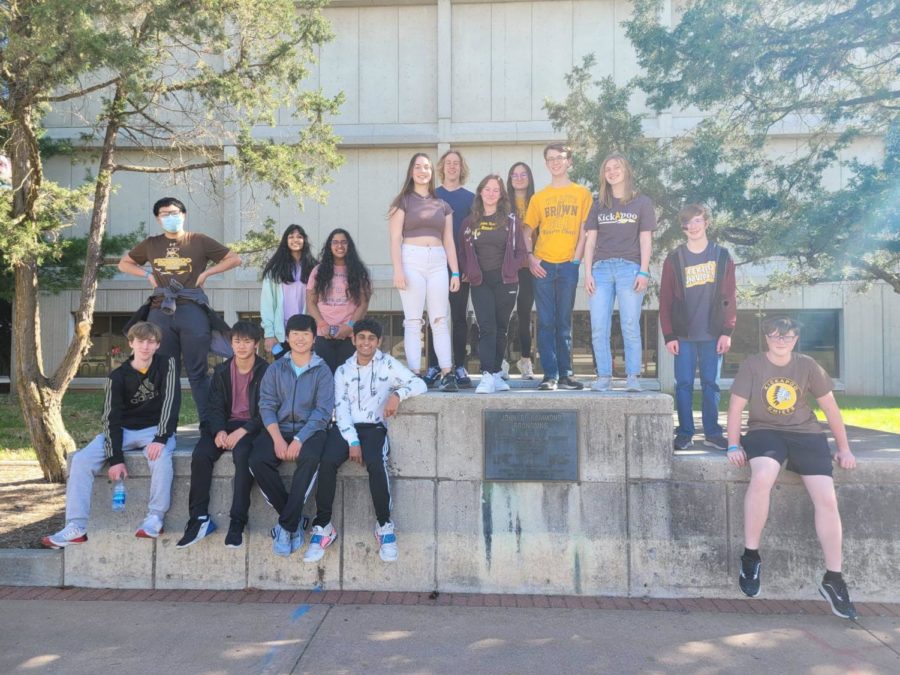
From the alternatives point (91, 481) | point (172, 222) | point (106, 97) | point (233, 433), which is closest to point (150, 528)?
point (91, 481)

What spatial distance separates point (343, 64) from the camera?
2317cm

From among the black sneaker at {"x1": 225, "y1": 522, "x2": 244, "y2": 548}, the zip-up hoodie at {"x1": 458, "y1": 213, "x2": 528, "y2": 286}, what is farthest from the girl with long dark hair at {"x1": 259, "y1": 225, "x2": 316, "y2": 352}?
the black sneaker at {"x1": 225, "y1": 522, "x2": 244, "y2": 548}

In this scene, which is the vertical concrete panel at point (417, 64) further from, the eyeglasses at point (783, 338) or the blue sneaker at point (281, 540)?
the blue sneaker at point (281, 540)

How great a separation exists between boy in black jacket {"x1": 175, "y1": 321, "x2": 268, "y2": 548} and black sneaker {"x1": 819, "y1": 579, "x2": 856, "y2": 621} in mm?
3781

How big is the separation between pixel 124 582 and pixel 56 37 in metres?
4.46

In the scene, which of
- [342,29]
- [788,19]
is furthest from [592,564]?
[342,29]

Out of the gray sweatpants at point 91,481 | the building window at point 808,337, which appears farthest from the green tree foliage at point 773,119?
the building window at point 808,337

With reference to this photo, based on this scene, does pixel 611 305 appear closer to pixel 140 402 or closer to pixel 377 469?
pixel 377 469

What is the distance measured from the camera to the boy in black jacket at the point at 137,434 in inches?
199

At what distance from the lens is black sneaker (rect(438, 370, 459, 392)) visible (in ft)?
18.2

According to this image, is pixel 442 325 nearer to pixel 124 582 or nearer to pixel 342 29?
pixel 124 582

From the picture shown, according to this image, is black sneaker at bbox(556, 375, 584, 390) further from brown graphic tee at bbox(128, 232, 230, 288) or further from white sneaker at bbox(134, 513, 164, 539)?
white sneaker at bbox(134, 513, 164, 539)

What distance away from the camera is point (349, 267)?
600cm

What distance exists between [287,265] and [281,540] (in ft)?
7.99
